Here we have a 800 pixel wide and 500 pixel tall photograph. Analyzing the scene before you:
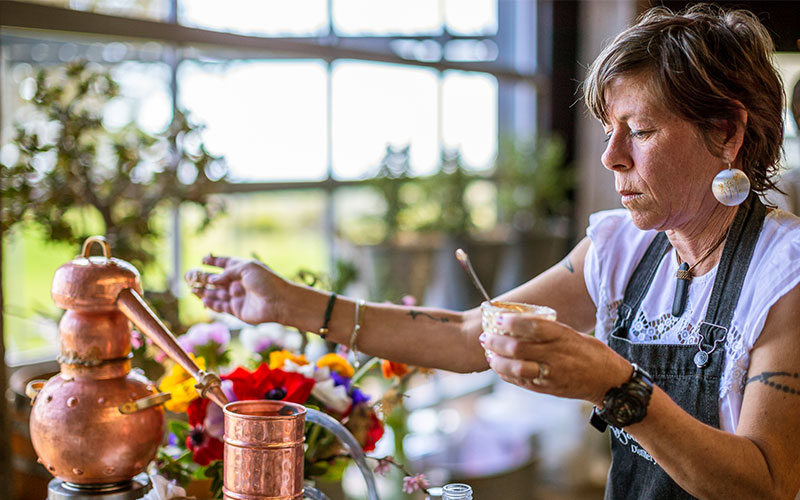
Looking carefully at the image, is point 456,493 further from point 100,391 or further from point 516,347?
point 100,391

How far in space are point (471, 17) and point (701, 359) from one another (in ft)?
10.8

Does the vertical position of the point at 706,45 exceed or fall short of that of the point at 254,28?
it falls short

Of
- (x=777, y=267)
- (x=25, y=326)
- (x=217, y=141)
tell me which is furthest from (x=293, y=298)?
(x=217, y=141)

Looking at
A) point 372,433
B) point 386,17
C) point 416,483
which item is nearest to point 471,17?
point 386,17

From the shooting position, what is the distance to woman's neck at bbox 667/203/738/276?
1354mm

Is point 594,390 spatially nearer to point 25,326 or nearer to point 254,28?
point 25,326

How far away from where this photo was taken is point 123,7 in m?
2.48

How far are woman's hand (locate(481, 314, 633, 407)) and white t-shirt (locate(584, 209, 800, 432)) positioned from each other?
30 cm

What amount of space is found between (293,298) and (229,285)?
0.36ft

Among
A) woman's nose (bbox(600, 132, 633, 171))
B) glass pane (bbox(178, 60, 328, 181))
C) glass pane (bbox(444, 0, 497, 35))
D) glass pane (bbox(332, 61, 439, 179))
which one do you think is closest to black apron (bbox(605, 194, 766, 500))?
woman's nose (bbox(600, 132, 633, 171))

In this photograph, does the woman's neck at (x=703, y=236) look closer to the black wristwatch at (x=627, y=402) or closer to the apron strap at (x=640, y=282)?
the apron strap at (x=640, y=282)

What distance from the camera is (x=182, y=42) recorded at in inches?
102

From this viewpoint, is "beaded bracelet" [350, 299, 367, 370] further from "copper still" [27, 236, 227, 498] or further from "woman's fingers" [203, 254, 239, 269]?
"copper still" [27, 236, 227, 498]

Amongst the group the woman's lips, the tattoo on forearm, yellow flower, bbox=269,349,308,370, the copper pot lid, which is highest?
the woman's lips
